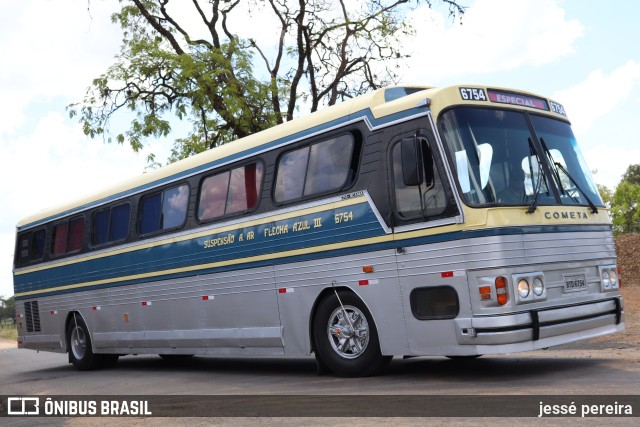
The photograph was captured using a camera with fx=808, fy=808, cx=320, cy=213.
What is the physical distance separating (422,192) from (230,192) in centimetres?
413

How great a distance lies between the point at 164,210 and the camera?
557 inches

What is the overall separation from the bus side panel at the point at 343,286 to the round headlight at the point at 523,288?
57.4 inches

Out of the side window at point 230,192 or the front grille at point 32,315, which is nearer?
the side window at point 230,192

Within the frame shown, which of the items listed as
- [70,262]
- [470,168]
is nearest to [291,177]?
[470,168]

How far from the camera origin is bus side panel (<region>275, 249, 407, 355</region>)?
9.50 meters

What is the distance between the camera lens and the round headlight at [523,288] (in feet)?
28.2

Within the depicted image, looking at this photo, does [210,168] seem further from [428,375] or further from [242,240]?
[428,375]

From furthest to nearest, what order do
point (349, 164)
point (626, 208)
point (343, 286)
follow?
1. point (626, 208)
2. point (343, 286)
3. point (349, 164)

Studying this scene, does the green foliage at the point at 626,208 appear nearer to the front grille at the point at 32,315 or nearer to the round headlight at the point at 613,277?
the front grille at the point at 32,315

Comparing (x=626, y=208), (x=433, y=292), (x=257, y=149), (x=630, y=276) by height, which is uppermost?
(x=626, y=208)

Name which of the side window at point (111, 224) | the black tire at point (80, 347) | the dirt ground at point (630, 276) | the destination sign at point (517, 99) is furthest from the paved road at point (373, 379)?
the dirt ground at point (630, 276)

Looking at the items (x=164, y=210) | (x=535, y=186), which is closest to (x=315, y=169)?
(x=535, y=186)

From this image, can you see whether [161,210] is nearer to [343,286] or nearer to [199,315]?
[199,315]

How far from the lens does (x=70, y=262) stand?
1719cm
